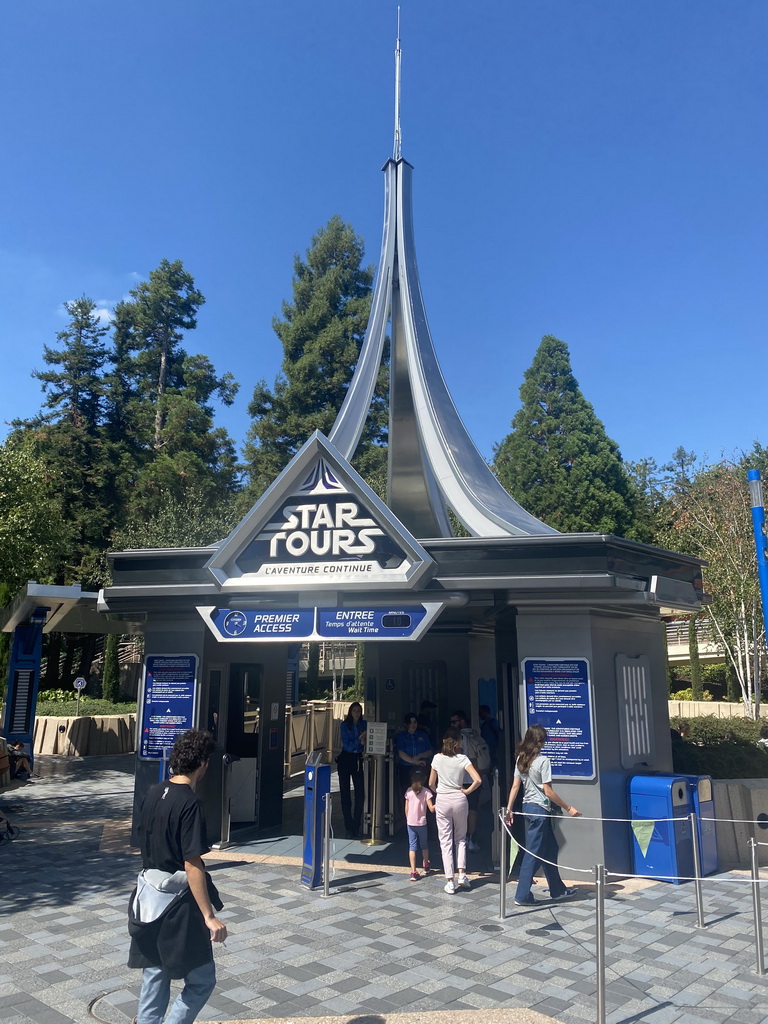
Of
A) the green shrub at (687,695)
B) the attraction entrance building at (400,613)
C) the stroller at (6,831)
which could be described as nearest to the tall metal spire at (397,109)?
the attraction entrance building at (400,613)

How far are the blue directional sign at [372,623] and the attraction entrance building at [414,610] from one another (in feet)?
0.06

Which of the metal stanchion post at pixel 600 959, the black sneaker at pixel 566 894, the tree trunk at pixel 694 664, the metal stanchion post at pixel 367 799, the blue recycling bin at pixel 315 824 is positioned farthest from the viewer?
the tree trunk at pixel 694 664

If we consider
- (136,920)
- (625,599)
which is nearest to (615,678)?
(625,599)

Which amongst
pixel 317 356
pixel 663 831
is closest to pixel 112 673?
pixel 317 356

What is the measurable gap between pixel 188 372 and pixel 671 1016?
42.0 meters

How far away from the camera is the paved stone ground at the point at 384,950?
17.3ft

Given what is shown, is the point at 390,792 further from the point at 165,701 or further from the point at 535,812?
the point at 535,812

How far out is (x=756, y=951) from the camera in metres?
6.09

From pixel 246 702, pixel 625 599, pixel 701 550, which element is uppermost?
pixel 701 550

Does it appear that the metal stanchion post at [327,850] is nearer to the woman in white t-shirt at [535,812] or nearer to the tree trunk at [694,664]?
the woman in white t-shirt at [535,812]

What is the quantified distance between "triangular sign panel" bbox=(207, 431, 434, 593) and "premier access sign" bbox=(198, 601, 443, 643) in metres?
0.31

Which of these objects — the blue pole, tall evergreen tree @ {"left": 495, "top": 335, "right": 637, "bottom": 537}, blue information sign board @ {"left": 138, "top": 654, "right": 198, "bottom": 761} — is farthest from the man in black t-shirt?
tall evergreen tree @ {"left": 495, "top": 335, "right": 637, "bottom": 537}

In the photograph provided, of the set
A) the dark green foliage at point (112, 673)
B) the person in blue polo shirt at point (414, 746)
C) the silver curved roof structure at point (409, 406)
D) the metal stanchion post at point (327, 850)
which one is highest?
the silver curved roof structure at point (409, 406)

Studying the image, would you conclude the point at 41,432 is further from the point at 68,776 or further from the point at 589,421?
the point at 589,421
